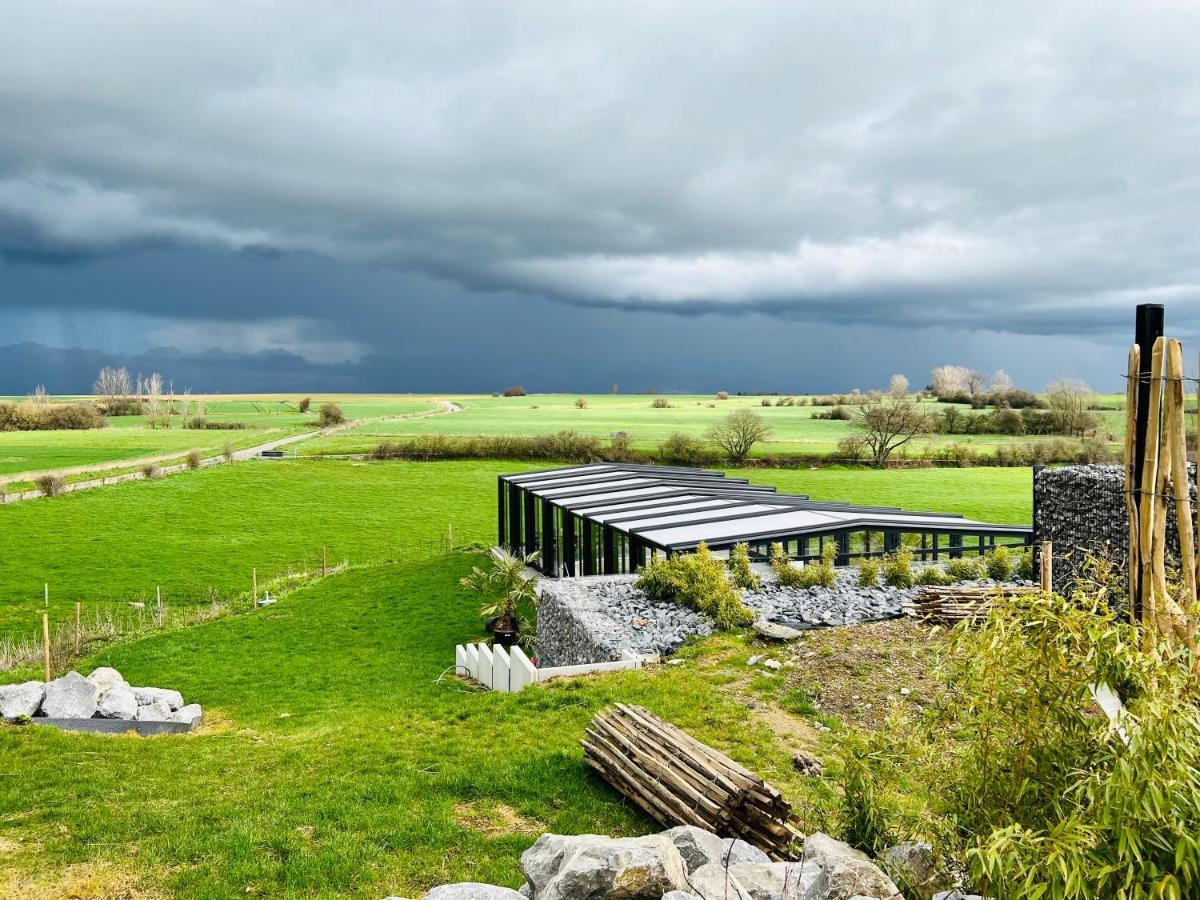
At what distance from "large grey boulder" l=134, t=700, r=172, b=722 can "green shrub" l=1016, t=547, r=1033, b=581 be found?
55.6 feet

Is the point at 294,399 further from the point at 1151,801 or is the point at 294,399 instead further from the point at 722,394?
the point at 1151,801

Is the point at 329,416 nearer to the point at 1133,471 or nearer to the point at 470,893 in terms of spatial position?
the point at 470,893

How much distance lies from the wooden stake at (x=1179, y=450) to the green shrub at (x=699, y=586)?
9.18m

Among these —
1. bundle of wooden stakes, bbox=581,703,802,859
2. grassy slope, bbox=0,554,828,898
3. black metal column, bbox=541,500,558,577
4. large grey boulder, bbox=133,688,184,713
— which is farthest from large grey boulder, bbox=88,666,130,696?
black metal column, bbox=541,500,558,577

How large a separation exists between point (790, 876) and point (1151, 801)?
2.52 m

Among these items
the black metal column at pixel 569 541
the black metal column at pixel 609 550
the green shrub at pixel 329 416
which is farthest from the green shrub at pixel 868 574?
the green shrub at pixel 329 416

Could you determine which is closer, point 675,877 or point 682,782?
point 675,877

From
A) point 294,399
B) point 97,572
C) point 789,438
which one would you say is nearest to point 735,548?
point 97,572

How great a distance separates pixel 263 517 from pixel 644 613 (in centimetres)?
3731

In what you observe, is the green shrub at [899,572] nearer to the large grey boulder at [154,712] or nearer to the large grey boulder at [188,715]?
the large grey boulder at [188,715]

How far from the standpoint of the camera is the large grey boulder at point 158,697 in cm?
1459

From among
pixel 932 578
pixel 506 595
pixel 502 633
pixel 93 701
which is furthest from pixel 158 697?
pixel 932 578

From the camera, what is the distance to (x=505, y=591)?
80.8ft

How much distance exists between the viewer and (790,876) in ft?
18.4
